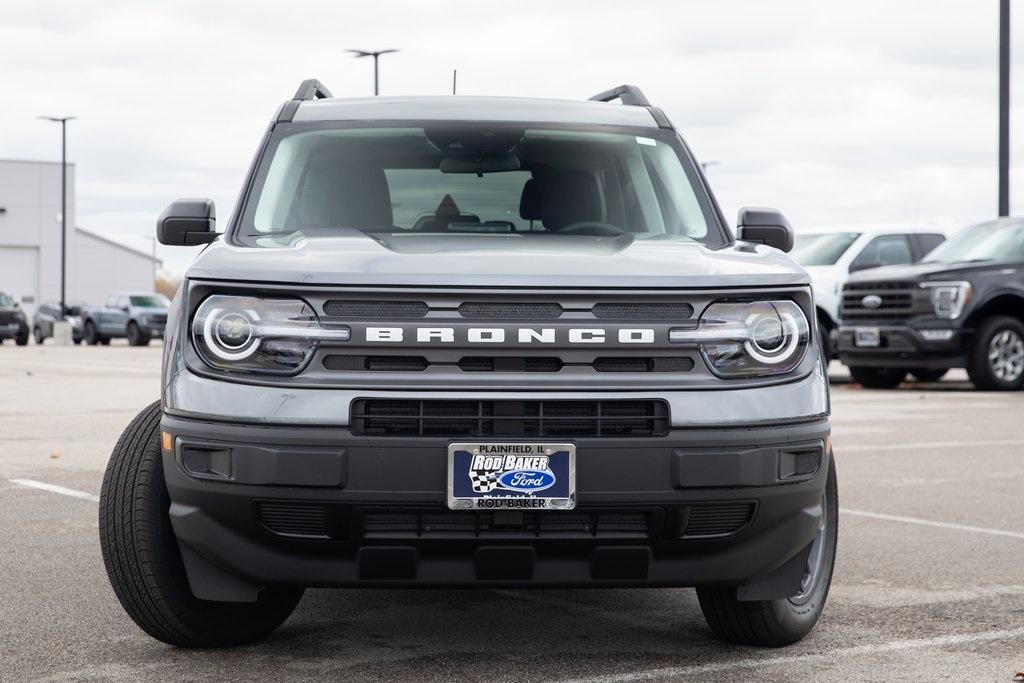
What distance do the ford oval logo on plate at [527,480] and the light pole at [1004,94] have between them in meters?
20.3

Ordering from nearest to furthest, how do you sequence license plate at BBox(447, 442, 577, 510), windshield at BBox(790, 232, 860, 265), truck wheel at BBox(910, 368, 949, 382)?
license plate at BBox(447, 442, 577, 510), windshield at BBox(790, 232, 860, 265), truck wheel at BBox(910, 368, 949, 382)

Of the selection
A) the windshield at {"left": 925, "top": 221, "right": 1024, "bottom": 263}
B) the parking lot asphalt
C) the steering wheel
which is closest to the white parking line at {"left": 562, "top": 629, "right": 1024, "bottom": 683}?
the parking lot asphalt

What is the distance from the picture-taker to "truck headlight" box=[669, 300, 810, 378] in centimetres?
397

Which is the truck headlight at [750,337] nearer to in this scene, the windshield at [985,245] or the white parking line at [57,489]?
the white parking line at [57,489]

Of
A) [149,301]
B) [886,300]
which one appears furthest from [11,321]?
[886,300]

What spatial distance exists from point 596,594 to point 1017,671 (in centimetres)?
165

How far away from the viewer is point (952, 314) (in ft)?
53.2

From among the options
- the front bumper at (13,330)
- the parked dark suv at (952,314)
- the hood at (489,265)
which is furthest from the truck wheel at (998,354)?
the front bumper at (13,330)

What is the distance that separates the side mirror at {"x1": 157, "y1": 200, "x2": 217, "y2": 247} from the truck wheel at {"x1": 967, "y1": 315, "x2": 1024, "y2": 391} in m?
12.8

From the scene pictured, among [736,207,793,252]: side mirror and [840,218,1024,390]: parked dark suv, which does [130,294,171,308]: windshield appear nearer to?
[840,218,1024,390]: parked dark suv

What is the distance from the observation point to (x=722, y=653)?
451cm

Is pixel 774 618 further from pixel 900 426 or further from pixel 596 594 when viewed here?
pixel 900 426

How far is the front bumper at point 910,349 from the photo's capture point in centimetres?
1627

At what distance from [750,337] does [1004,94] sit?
20.3 meters
